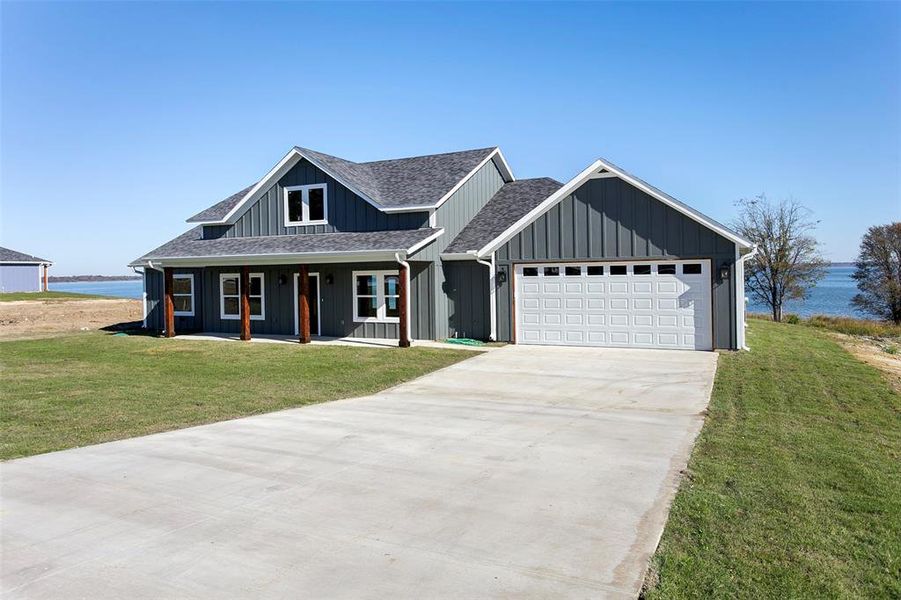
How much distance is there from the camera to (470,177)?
72.3ft

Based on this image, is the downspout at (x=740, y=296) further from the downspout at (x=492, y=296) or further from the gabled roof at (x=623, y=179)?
the downspout at (x=492, y=296)

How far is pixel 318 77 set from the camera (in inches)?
752

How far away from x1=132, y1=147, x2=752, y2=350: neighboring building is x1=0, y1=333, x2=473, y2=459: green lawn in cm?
255

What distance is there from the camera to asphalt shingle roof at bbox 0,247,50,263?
49656mm

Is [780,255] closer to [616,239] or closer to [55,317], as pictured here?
[616,239]

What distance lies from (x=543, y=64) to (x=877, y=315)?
95.8ft

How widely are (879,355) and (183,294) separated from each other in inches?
888

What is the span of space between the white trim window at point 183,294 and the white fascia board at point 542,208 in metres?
11.6

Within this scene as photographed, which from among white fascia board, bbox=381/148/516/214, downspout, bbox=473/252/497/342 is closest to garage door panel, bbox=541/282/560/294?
downspout, bbox=473/252/497/342

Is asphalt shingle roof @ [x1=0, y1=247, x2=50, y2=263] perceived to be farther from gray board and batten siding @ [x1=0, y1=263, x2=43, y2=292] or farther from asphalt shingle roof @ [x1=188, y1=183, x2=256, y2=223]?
asphalt shingle roof @ [x1=188, y1=183, x2=256, y2=223]

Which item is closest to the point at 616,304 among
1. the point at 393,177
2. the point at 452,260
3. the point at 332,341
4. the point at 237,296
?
the point at 452,260

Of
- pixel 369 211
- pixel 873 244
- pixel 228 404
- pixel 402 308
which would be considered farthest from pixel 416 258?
pixel 873 244

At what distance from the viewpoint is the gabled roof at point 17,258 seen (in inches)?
1955

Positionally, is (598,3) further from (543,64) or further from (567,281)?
(567,281)
